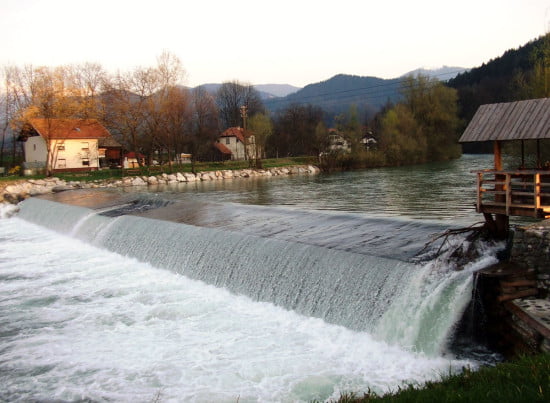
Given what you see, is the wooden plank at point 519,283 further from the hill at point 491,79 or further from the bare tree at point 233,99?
the bare tree at point 233,99

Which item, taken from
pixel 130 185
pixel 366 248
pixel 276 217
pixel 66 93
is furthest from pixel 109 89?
pixel 366 248

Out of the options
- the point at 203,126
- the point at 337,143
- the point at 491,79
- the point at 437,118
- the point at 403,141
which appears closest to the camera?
the point at 403,141

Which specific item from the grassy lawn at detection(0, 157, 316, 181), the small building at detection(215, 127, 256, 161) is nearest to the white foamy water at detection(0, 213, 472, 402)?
the grassy lawn at detection(0, 157, 316, 181)

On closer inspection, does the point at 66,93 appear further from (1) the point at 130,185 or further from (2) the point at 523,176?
(2) the point at 523,176

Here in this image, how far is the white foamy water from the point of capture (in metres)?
6.68

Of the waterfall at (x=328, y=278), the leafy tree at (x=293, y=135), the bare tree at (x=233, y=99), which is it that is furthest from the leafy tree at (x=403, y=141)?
the bare tree at (x=233, y=99)

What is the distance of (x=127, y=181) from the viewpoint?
125 ft

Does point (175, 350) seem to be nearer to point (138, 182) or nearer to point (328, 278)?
point (328, 278)

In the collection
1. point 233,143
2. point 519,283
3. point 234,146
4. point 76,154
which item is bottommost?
point 519,283

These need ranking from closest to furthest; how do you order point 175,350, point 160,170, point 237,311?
1. point 175,350
2. point 237,311
3. point 160,170

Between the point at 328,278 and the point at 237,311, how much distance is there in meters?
1.91

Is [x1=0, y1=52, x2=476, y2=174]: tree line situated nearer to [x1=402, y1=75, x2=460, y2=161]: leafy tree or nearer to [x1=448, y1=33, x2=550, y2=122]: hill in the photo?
[x1=402, y1=75, x2=460, y2=161]: leafy tree

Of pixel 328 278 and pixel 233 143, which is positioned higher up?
pixel 233 143

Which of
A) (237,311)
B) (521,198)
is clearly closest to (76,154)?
(237,311)
